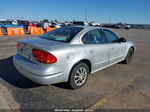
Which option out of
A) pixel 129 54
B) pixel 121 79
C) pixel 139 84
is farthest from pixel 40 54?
pixel 129 54

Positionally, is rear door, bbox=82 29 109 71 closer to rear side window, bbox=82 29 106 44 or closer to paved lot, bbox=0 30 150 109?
rear side window, bbox=82 29 106 44

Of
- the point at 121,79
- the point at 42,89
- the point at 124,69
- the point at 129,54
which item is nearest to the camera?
the point at 42,89

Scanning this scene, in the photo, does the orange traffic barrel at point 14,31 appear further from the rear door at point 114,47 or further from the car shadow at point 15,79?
the rear door at point 114,47

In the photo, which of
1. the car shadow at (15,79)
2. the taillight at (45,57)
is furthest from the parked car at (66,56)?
the car shadow at (15,79)

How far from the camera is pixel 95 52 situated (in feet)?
11.2

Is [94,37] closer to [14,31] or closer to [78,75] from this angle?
[78,75]

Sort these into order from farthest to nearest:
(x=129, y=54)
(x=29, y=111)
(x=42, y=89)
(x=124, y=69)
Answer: (x=129, y=54) → (x=124, y=69) → (x=42, y=89) → (x=29, y=111)

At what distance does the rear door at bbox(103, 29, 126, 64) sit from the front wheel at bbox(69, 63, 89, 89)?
1.23 metres

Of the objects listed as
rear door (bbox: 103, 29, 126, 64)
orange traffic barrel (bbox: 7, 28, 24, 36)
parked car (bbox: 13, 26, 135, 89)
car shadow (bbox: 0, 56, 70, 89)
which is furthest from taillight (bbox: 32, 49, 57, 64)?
orange traffic barrel (bbox: 7, 28, 24, 36)

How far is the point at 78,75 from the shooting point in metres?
3.17

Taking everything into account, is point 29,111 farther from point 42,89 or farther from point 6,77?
point 6,77

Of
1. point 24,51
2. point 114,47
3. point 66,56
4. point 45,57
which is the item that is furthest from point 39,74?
point 114,47

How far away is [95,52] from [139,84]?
5.22 feet

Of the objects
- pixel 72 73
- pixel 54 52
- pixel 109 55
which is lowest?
pixel 72 73
